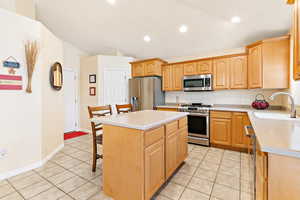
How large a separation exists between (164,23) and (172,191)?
10.7ft

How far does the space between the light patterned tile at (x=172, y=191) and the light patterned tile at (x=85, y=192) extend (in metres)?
0.89

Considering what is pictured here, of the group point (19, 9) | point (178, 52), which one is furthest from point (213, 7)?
point (19, 9)

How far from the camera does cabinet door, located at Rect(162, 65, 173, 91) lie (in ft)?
13.5

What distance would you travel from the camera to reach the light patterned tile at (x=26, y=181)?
1881 millimetres

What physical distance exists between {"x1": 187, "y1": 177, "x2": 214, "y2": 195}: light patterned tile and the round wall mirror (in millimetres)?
3069

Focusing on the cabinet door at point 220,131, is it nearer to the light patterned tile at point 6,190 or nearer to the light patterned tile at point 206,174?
the light patterned tile at point 206,174

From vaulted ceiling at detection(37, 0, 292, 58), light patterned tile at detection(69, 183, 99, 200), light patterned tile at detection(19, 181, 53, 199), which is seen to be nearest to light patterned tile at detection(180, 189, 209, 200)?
light patterned tile at detection(69, 183, 99, 200)

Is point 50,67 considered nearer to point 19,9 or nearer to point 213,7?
point 19,9

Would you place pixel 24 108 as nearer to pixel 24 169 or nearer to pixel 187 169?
pixel 24 169

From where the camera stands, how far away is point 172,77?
4.07 metres

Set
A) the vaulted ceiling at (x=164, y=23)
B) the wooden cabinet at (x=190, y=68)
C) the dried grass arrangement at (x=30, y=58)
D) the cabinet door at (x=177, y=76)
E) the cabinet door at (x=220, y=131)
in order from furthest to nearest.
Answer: the cabinet door at (x=177, y=76) < the wooden cabinet at (x=190, y=68) < the cabinet door at (x=220, y=131) < the vaulted ceiling at (x=164, y=23) < the dried grass arrangement at (x=30, y=58)

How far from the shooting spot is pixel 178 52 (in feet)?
13.4

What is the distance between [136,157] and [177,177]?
3.46ft

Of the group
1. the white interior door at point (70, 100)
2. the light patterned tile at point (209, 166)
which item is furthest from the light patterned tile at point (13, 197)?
the white interior door at point (70, 100)
